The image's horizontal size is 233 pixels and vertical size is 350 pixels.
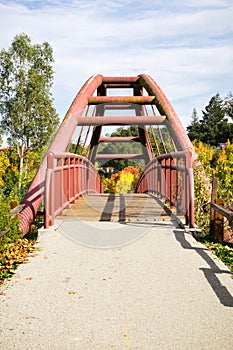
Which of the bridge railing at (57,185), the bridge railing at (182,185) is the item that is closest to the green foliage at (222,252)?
the bridge railing at (182,185)

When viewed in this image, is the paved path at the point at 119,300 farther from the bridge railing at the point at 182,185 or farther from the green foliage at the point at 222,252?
the bridge railing at the point at 182,185

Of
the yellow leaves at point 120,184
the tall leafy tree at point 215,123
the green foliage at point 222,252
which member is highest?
the tall leafy tree at point 215,123

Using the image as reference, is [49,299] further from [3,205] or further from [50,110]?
[50,110]

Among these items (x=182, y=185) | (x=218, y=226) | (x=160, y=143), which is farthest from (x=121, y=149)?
(x=218, y=226)

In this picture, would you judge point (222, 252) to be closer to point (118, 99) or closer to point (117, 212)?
point (117, 212)

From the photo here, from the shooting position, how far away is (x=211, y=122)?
65.6 m

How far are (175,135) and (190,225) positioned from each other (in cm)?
458

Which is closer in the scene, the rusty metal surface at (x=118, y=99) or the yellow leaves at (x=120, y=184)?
the rusty metal surface at (x=118, y=99)

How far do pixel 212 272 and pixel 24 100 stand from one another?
2935cm

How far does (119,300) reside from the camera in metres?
4.32

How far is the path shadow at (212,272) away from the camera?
4418mm

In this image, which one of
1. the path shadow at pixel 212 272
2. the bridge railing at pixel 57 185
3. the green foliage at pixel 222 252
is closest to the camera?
the path shadow at pixel 212 272

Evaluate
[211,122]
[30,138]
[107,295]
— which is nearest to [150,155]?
[30,138]

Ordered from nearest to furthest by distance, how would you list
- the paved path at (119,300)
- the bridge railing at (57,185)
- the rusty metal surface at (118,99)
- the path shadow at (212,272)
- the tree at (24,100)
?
the paved path at (119,300) → the path shadow at (212,272) → the bridge railing at (57,185) → the rusty metal surface at (118,99) → the tree at (24,100)
